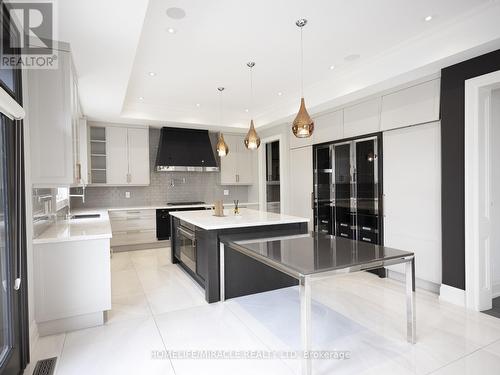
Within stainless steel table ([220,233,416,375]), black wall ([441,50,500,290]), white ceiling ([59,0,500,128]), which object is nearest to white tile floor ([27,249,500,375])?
stainless steel table ([220,233,416,375])

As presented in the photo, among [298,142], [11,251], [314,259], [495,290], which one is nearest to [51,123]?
[11,251]

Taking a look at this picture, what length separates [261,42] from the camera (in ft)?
10.5

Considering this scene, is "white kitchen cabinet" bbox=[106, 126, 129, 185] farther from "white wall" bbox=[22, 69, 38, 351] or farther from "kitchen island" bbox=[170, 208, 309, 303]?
"white wall" bbox=[22, 69, 38, 351]

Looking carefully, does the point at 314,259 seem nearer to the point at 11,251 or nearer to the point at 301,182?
the point at 11,251

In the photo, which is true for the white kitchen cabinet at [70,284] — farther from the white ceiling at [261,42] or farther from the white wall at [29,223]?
the white ceiling at [261,42]

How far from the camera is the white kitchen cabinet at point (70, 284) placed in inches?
99.6

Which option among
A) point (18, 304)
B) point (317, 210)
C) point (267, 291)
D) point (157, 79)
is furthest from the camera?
point (317, 210)

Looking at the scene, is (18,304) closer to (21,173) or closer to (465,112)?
(21,173)

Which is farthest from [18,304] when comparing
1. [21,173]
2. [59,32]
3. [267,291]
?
→ [267,291]

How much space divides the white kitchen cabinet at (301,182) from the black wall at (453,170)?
228 cm

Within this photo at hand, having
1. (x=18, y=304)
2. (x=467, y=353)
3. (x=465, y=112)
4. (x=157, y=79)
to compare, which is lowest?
(x=467, y=353)

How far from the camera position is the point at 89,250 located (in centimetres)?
268

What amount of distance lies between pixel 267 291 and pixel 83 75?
3.25m

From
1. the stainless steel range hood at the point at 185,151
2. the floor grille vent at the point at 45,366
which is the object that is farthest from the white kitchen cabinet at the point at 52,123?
the stainless steel range hood at the point at 185,151
